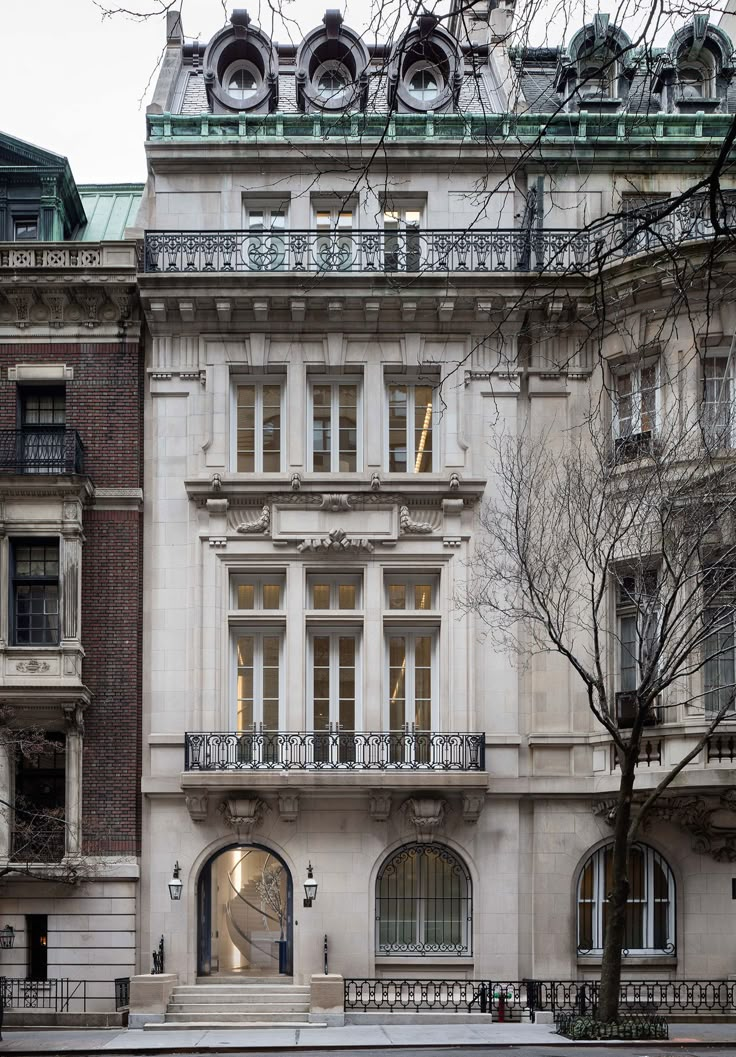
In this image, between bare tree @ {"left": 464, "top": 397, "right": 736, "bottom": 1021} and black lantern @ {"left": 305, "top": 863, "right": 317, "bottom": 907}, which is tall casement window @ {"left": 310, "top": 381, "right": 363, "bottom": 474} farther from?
black lantern @ {"left": 305, "top": 863, "right": 317, "bottom": 907}

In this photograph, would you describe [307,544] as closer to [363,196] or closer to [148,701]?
[148,701]

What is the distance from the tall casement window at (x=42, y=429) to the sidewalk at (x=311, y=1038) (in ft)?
34.1

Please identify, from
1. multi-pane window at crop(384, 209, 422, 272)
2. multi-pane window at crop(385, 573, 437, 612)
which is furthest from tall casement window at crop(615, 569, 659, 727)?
Result: multi-pane window at crop(384, 209, 422, 272)

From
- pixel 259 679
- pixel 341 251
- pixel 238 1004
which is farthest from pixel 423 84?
pixel 238 1004

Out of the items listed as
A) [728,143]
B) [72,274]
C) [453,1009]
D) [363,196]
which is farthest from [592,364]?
[728,143]

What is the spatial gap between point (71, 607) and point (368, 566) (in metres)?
5.68

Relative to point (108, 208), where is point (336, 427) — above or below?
below

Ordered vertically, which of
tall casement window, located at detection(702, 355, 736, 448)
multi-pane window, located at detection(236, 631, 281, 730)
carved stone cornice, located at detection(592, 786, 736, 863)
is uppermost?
tall casement window, located at detection(702, 355, 736, 448)

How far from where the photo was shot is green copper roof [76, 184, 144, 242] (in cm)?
3266

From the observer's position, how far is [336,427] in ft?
93.2

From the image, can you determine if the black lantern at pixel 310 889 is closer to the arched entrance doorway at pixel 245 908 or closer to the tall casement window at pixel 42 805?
the arched entrance doorway at pixel 245 908

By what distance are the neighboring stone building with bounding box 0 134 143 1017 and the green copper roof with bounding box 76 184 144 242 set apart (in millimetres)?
3041

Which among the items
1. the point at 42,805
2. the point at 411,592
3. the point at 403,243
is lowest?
the point at 42,805

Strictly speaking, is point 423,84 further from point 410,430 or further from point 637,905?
point 637,905
